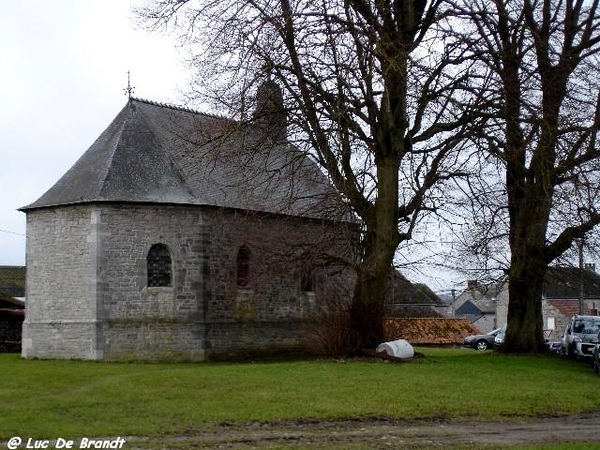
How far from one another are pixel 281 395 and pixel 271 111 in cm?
834

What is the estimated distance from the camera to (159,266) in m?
29.0

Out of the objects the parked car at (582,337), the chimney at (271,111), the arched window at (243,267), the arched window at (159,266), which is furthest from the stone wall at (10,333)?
the parked car at (582,337)

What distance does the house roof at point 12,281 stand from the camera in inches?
1827

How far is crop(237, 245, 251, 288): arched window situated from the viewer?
31161 millimetres

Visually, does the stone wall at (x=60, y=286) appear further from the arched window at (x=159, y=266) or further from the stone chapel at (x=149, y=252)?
the arched window at (x=159, y=266)

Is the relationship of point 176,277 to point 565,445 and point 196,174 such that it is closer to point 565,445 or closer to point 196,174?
point 196,174

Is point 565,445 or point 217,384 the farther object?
point 217,384

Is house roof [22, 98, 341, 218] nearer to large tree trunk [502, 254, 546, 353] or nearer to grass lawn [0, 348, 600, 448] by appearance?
large tree trunk [502, 254, 546, 353]

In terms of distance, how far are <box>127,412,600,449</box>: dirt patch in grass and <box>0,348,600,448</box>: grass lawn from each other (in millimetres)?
473

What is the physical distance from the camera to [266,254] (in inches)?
1174

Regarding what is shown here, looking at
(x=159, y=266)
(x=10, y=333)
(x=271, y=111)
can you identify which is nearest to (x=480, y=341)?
(x=159, y=266)

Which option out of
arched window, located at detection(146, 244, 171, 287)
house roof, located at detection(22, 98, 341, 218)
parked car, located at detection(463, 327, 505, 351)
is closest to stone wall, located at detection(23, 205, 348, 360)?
arched window, located at detection(146, 244, 171, 287)

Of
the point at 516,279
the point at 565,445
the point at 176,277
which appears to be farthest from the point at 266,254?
the point at 565,445

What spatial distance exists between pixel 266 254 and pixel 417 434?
59.2 ft
